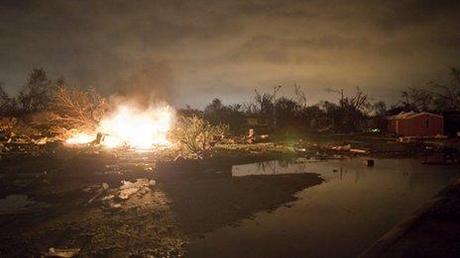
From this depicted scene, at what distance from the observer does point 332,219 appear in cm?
1249

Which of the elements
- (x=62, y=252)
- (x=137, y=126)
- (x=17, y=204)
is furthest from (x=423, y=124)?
(x=62, y=252)

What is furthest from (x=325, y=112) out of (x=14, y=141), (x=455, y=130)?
(x=14, y=141)

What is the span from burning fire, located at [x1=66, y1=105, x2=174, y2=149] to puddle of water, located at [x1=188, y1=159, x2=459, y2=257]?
12.9m

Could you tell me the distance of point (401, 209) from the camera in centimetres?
1386

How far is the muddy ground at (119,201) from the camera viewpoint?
9812 millimetres

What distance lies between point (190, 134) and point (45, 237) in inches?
672

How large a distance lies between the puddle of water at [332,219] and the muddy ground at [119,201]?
2.26 ft

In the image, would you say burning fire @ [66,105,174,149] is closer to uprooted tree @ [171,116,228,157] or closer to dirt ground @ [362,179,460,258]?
uprooted tree @ [171,116,228,157]

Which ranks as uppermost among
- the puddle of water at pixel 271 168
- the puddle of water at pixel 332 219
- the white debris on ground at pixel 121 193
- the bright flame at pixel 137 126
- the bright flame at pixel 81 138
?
the bright flame at pixel 137 126

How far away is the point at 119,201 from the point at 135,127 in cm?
2073

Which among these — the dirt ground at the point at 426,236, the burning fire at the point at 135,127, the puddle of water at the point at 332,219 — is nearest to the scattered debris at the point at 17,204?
the puddle of water at the point at 332,219

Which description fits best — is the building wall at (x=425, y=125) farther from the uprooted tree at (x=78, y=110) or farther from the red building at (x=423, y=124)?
the uprooted tree at (x=78, y=110)

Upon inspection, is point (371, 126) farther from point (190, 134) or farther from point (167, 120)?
point (190, 134)

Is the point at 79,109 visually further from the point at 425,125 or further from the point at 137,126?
the point at 425,125
